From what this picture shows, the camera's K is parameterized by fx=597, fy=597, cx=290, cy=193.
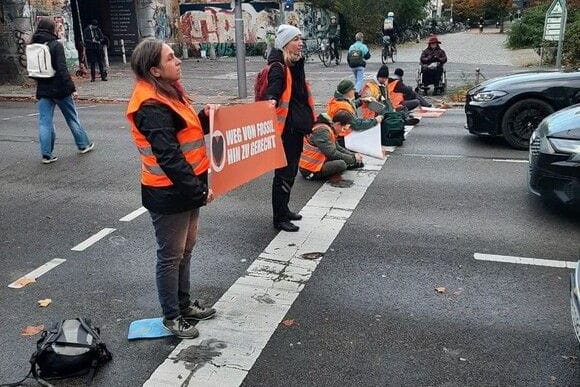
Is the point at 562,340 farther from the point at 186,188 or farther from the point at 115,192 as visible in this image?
the point at 115,192

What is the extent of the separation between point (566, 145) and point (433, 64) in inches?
400

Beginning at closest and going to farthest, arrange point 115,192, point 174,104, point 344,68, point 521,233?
point 174,104 → point 521,233 → point 115,192 → point 344,68

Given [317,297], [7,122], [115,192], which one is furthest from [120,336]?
[7,122]

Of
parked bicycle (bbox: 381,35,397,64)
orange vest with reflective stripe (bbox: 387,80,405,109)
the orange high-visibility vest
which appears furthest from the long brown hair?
parked bicycle (bbox: 381,35,397,64)

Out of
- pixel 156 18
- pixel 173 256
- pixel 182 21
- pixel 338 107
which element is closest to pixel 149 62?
pixel 173 256

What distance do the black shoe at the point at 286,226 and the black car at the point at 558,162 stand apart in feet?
7.98

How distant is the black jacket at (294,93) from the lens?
5266 mm

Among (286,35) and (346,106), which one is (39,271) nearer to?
(286,35)

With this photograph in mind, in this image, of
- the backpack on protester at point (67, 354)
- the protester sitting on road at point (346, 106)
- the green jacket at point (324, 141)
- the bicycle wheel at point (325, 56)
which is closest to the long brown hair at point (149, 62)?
the backpack on protester at point (67, 354)

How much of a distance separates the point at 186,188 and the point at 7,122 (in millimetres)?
11152

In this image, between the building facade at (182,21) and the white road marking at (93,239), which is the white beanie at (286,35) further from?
the building facade at (182,21)

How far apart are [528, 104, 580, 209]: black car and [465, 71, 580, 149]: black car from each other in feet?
9.06

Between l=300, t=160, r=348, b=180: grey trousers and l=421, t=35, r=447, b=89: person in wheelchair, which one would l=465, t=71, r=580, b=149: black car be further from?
l=421, t=35, r=447, b=89: person in wheelchair

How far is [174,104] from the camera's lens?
3375 millimetres
